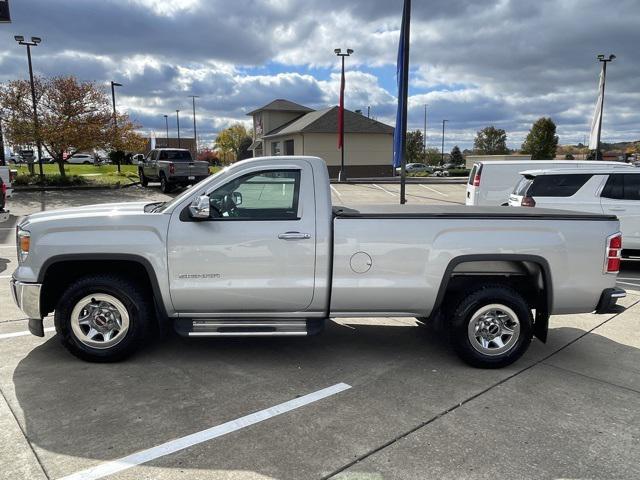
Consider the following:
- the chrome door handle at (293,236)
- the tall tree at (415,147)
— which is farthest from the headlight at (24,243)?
the tall tree at (415,147)

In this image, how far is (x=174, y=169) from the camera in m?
21.5

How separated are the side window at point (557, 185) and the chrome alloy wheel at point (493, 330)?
5.02 metres

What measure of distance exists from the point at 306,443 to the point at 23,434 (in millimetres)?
1876

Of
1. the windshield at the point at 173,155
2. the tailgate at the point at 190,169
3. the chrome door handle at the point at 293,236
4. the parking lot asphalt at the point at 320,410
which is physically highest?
the windshield at the point at 173,155

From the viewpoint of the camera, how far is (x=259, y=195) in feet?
14.4

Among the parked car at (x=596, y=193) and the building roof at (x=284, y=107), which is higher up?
the building roof at (x=284, y=107)

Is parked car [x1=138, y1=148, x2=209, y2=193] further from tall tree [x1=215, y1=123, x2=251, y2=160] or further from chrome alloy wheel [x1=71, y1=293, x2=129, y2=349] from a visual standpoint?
tall tree [x1=215, y1=123, x2=251, y2=160]

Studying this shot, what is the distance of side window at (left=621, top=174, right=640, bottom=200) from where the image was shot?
8523 millimetres

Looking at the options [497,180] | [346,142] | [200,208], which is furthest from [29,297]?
[346,142]

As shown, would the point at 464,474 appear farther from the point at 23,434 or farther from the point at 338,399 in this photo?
the point at 23,434

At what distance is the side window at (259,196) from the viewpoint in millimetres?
4328

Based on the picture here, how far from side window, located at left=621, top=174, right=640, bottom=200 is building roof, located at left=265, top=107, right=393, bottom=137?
29916 millimetres

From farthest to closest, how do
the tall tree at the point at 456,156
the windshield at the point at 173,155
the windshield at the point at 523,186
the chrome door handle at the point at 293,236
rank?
the tall tree at the point at 456,156, the windshield at the point at 173,155, the windshield at the point at 523,186, the chrome door handle at the point at 293,236

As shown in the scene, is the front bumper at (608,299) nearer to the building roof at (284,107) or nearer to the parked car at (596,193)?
the parked car at (596,193)
